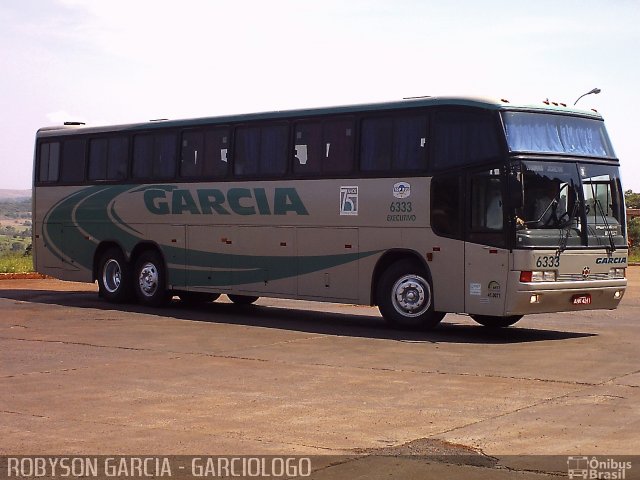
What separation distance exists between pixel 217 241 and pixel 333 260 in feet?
10.7

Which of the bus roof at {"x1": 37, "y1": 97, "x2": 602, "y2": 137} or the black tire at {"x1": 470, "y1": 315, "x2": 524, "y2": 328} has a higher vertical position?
the bus roof at {"x1": 37, "y1": 97, "x2": 602, "y2": 137}

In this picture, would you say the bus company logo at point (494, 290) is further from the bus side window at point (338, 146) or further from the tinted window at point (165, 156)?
the tinted window at point (165, 156)

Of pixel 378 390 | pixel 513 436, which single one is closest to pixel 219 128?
pixel 378 390

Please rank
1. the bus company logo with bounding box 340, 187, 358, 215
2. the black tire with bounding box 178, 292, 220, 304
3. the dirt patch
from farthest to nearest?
the black tire with bounding box 178, 292, 220, 304 < the bus company logo with bounding box 340, 187, 358, 215 < the dirt patch

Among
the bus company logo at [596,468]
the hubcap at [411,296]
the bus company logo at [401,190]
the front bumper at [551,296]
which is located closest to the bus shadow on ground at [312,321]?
the hubcap at [411,296]

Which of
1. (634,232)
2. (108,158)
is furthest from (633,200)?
(108,158)

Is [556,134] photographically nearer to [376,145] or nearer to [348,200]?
[376,145]

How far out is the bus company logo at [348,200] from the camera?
794 inches

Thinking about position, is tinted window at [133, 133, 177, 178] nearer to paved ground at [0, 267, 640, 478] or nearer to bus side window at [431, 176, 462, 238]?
paved ground at [0, 267, 640, 478]

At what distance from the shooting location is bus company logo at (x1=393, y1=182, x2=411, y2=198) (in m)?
19.3

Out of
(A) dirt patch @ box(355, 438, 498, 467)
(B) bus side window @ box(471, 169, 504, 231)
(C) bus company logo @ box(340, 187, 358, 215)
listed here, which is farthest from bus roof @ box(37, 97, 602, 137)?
(A) dirt patch @ box(355, 438, 498, 467)

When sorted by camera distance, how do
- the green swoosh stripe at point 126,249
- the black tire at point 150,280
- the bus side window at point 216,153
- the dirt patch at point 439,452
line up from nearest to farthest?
1. the dirt patch at point 439,452
2. the green swoosh stripe at point 126,249
3. the bus side window at point 216,153
4. the black tire at point 150,280

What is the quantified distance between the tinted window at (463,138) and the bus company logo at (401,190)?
646 mm

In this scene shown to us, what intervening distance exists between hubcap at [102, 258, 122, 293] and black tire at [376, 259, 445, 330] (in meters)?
7.60
